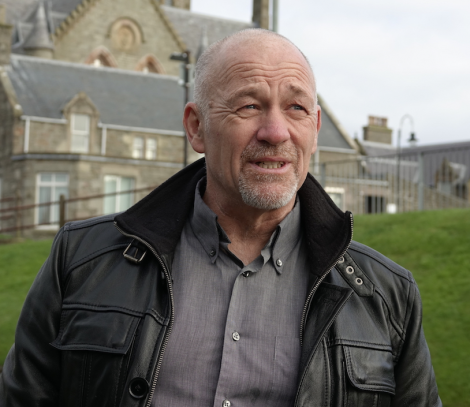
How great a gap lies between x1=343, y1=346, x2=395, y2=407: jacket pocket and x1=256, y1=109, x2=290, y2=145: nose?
0.79 m

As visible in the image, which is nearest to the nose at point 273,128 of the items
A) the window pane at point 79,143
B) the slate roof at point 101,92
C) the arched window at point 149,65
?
the slate roof at point 101,92

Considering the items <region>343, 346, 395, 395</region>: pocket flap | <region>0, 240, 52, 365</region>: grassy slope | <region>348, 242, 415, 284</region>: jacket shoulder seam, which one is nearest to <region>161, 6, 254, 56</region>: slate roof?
<region>0, 240, 52, 365</region>: grassy slope

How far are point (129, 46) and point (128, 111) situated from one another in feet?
39.9

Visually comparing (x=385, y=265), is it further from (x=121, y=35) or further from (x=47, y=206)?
(x=121, y=35)

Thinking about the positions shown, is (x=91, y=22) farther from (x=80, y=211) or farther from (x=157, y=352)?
(x=157, y=352)

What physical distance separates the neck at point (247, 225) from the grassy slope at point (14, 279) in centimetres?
716

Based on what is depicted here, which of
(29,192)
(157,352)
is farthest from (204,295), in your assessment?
(29,192)

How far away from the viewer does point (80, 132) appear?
34375mm

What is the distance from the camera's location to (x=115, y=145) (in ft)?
115

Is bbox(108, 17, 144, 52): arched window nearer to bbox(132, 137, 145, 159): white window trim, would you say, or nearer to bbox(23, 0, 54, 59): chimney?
bbox(23, 0, 54, 59): chimney

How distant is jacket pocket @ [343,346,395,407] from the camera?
7.91 feet

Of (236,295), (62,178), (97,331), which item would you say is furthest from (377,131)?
(97,331)

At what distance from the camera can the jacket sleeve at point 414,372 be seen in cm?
254

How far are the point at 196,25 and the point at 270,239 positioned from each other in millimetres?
52333
